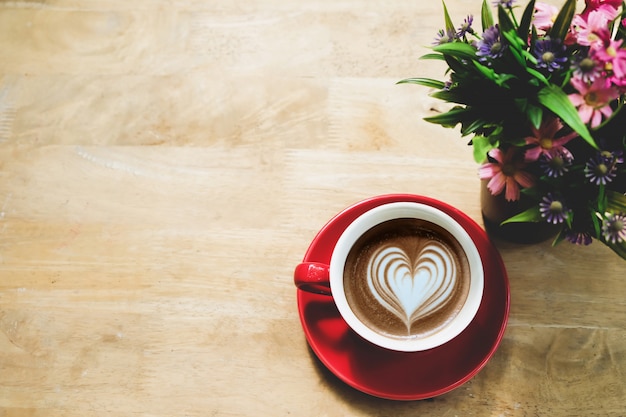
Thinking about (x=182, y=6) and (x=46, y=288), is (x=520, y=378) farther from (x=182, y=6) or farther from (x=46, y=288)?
(x=182, y=6)

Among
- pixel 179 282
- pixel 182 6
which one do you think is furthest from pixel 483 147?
pixel 182 6

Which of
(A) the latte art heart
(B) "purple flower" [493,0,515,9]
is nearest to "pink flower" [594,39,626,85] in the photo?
(B) "purple flower" [493,0,515,9]

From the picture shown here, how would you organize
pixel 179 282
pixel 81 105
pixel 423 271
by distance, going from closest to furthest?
1. pixel 423 271
2. pixel 179 282
3. pixel 81 105

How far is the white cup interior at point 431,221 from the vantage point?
0.72 metres

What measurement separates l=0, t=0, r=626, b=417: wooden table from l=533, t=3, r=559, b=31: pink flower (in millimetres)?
307

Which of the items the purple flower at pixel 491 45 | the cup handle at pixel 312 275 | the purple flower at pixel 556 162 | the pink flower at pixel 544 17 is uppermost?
the pink flower at pixel 544 17

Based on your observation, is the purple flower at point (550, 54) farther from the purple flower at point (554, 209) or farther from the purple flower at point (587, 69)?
the purple flower at point (554, 209)

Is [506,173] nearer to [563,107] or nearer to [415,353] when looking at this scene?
[563,107]

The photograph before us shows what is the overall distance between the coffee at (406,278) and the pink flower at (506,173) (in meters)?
0.14

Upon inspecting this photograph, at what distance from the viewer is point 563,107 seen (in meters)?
0.56

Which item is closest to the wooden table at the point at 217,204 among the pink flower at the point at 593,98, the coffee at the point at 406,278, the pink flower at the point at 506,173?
the coffee at the point at 406,278

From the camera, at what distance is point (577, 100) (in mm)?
555

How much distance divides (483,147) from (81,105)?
2.34 feet

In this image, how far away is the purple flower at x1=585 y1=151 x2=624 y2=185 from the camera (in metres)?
0.58
